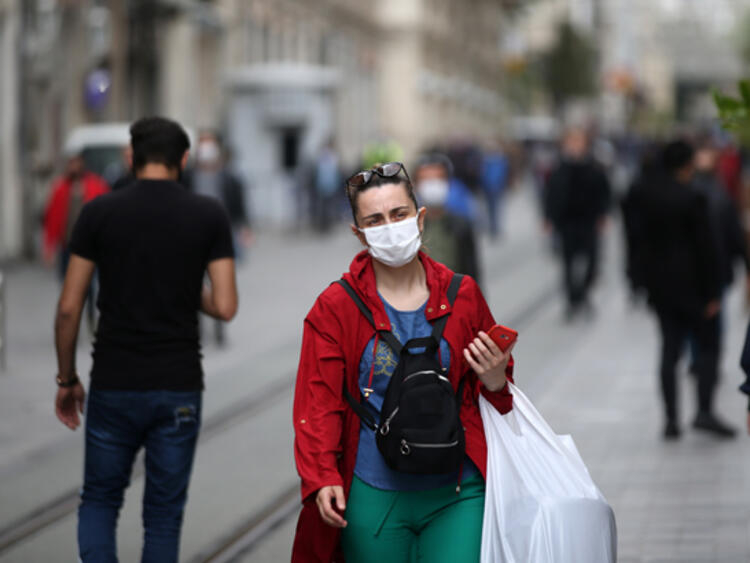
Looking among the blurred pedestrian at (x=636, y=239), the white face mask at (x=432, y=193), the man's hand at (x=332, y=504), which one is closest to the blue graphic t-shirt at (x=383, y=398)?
the man's hand at (x=332, y=504)

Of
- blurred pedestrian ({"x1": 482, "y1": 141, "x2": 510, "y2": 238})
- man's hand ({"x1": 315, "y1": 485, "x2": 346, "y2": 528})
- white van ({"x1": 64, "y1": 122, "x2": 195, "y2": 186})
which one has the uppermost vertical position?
man's hand ({"x1": 315, "y1": 485, "x2": 346, "y2": 528})

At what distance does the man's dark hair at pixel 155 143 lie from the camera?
4832mm

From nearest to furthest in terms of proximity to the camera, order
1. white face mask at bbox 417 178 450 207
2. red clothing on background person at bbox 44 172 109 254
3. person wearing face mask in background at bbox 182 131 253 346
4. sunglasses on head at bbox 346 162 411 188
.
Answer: sunglasses on head at bbox 346 162 411 188, white face mask at bbox 417 178 450 207, red clothing on background person at bbox 44 172 109 254, person wearing face mask in background at bbox 182 131 253 346

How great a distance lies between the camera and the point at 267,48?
3716cm

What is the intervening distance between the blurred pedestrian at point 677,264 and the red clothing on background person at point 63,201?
17.4 ft

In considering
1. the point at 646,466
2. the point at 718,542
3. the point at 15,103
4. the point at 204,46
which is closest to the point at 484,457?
the point at 718,542

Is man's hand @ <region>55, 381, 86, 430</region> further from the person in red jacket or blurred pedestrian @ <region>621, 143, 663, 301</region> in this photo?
the person in red jacket

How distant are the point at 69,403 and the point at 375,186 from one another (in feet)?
5.52

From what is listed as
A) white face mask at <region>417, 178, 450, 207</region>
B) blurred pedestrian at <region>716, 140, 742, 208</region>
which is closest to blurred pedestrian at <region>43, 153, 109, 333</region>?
white face mask at <region>417, 178, 450, 207</region>

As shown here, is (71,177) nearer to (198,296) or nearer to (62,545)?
(62,545)

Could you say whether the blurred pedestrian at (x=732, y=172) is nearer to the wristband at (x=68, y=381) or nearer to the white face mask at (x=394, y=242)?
the wristband at (x=68, y=381)

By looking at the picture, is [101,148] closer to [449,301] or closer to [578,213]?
[578,213]

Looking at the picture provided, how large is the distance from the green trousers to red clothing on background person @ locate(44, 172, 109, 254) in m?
8.90

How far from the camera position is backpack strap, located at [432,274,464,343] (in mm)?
3859
